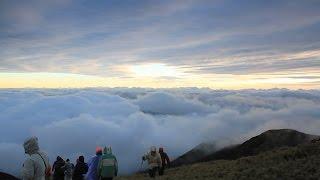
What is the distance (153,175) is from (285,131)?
6894 centimetres

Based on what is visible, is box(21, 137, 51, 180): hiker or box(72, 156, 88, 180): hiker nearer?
box(21, 137, 51, 180): hiker

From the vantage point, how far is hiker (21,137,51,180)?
358 inches

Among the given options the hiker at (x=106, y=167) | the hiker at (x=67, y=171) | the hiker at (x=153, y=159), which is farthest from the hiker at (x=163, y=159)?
the hiker at (x=106, y=167)

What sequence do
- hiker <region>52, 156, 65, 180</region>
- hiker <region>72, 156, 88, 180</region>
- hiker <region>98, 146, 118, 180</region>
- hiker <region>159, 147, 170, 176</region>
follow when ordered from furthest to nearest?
hiker <region>159, 147, 170, 176</region> < hiker <region>52, 156, 65, 180</region> < hiker <region>72, 156, 88, 180</region> < hiker <region>98, 146, 118, 180</region>

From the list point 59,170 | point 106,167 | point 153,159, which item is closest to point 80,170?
point 59,170

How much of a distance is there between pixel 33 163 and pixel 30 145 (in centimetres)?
37

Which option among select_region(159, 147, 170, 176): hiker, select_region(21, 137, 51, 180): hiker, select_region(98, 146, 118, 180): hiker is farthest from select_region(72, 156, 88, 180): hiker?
select_region(21, 137, 51, 180): hiker

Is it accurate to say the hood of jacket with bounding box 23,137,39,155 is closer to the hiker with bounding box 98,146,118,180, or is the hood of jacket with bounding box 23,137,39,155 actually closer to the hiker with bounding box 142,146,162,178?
the hiker with bounding box 98,146,118,180

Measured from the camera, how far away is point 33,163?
920 cm

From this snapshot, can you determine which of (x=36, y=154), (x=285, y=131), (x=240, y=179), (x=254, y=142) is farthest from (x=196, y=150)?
(x=36, y=154)

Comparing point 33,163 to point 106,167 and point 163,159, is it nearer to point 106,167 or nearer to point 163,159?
point 106,167

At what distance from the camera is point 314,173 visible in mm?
16266

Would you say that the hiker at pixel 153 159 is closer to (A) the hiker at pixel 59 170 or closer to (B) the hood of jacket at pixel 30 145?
(A) the hiker at pixel 59 170

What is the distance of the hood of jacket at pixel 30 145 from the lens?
9.16 m
